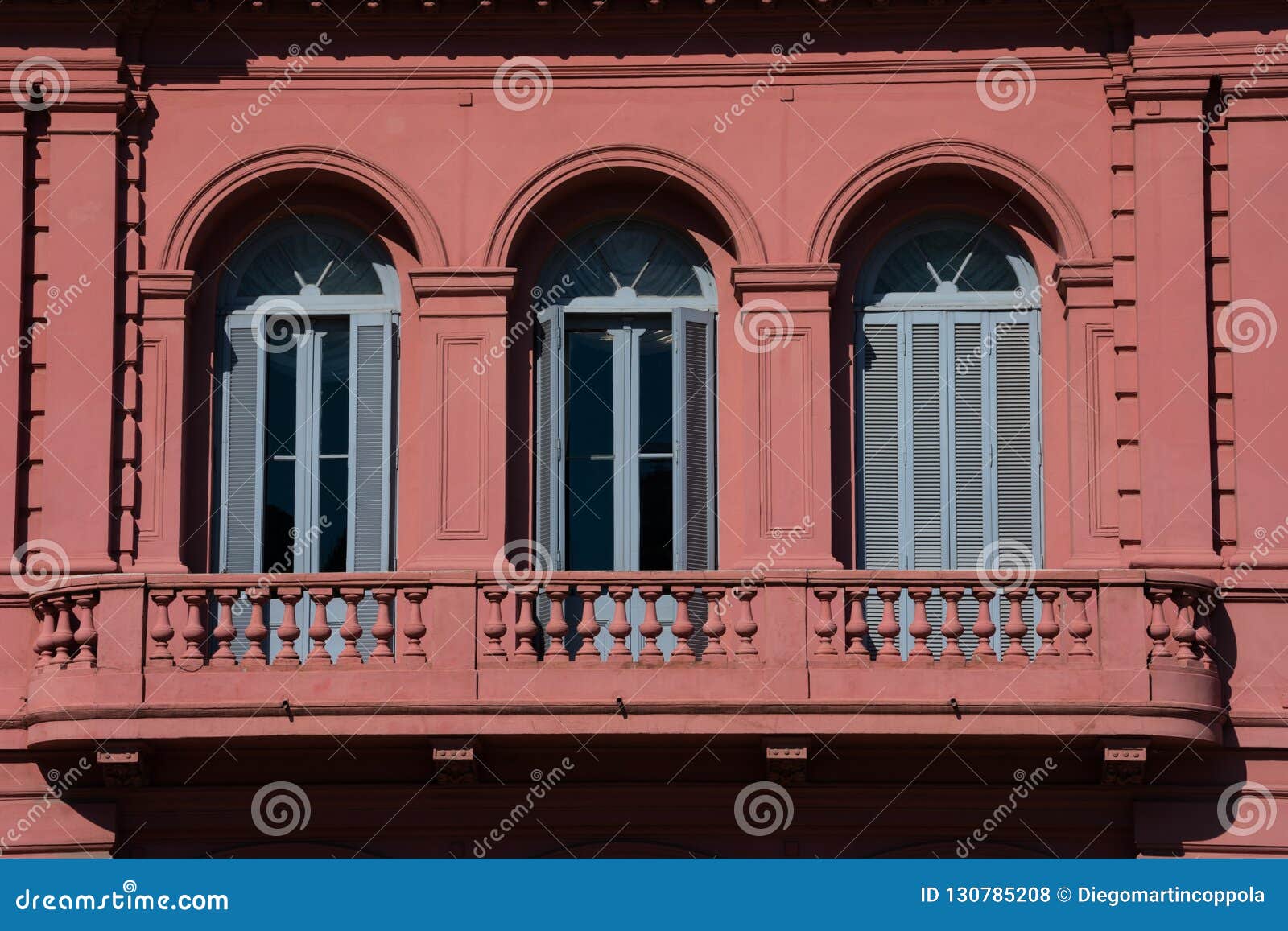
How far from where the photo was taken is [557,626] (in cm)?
2083

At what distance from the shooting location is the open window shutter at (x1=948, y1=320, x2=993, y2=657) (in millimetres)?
22438

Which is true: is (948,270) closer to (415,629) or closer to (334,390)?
(334,390)

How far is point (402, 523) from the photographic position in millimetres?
22484

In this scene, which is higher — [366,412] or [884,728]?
[366,412]

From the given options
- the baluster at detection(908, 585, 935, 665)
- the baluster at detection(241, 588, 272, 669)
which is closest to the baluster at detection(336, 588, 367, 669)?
the baluster at detection(241, 588, 272, 669)

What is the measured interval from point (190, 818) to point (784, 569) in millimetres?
4987

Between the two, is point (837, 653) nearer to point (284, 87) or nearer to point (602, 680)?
point (602, 680)

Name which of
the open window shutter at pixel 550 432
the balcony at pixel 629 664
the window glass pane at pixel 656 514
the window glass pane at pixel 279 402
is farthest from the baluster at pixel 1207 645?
the window glass pane at pixel 279 402

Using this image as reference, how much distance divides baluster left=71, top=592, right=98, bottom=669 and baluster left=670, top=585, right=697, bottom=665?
4390 mm

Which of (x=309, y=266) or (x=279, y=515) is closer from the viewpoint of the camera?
(x=279, y=515)

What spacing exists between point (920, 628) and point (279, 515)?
548cm

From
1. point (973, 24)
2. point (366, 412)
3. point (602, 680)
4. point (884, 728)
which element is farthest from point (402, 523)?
point (973, 24)

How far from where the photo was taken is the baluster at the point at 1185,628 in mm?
20812

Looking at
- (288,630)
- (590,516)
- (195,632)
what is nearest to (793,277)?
(590,516)
